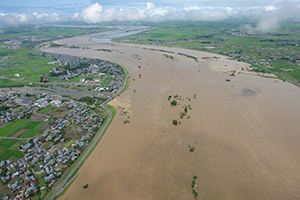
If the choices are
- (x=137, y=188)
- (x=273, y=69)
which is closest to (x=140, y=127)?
(x=137, y=188)

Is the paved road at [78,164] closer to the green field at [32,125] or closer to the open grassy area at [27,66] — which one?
the green field at [32,125]

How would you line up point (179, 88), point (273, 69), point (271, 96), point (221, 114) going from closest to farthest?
point (221, 114), point (271, 96), point (179, 88), point (273, 69)

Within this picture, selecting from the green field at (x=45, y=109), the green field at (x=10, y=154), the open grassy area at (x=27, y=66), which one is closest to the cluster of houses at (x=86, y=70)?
the open grassy area at (x=27, y=66)

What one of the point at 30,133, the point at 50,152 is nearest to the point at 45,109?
the point at 30,133

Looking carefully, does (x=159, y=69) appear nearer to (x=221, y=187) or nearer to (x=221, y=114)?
(x=221, y=114)

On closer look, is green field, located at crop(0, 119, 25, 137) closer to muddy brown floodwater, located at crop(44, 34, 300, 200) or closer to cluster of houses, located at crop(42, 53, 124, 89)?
muddy brown floodwater, located at crop(44, 34, 300, 200)

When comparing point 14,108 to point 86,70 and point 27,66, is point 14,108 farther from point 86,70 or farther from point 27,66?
point 27,66
